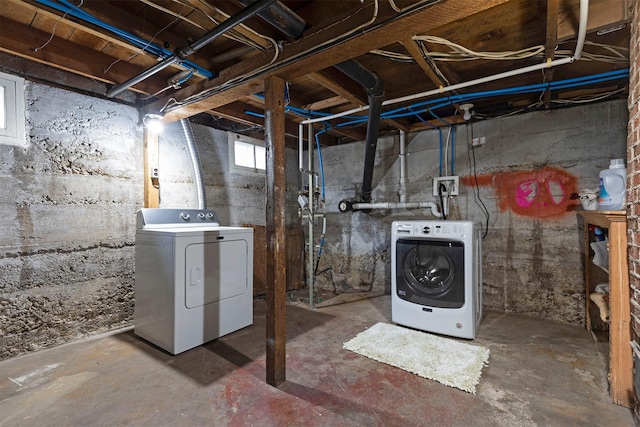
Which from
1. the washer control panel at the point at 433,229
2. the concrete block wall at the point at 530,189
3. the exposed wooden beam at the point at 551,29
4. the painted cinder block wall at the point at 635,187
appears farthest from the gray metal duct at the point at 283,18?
the concrete block wall at the point at 530,189

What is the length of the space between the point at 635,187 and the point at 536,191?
1748 mm

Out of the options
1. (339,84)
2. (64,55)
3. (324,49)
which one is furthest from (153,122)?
(324,49)

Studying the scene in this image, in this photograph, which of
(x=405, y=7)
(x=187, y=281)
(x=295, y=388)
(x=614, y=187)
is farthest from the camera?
(x=187, y=281)

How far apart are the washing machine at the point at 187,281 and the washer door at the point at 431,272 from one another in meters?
1.51

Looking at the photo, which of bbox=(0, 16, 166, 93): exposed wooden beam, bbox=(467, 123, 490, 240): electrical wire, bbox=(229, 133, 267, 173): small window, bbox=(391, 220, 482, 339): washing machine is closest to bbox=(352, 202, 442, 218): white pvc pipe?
bbox=(467, 123, 490, 240): electrical wire

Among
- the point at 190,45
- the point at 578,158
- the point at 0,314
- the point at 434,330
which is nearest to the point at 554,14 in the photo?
the point at 578,158

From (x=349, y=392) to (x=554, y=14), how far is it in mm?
2437

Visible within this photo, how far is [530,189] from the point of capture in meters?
3.01

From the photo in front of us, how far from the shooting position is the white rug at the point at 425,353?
190 centimetres

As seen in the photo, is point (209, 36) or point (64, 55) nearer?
point (209, 36)

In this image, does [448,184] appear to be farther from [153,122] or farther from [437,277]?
[153,122]

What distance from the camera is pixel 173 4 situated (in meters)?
1.73

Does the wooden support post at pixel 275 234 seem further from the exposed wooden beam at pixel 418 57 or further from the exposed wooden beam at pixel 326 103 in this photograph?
the exposed wooden beam at pixel 326 103

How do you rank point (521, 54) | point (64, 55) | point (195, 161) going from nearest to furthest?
1. point (521, 54)
2. point (64, 55)
3. point (195, 161)
